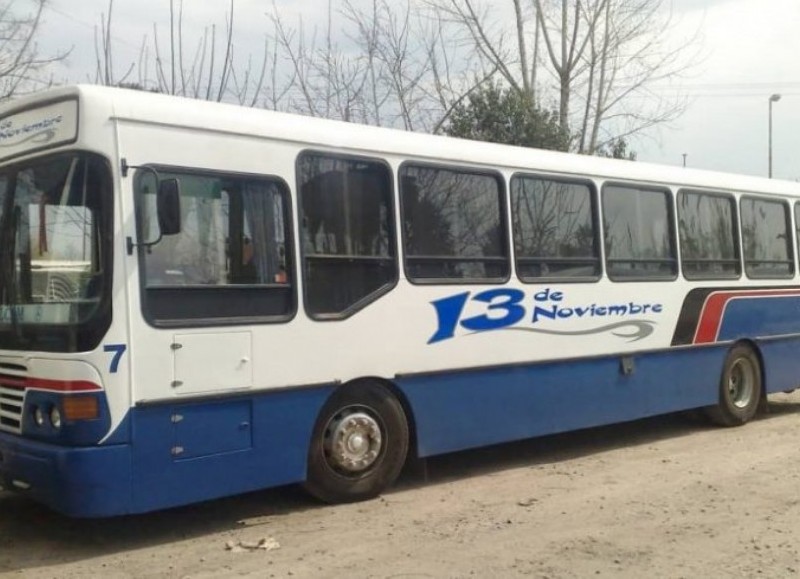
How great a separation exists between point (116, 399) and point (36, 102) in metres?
2.09

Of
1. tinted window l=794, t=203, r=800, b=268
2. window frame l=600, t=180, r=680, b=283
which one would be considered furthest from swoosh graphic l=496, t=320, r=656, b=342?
tinted window l=794, t=203, r=800, b=268

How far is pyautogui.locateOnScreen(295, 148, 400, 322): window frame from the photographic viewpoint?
6.39m

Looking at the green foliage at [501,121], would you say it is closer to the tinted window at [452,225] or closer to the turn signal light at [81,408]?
the tinted window at [452,225]

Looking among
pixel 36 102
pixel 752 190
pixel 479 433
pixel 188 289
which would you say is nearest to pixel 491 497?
pixel 479 433

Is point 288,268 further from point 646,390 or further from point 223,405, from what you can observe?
point 646,390

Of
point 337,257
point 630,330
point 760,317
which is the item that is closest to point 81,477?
point 337,257

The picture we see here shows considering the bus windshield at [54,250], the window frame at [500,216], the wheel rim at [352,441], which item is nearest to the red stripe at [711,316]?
the window frame at [500,216]

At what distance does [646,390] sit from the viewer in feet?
29.6

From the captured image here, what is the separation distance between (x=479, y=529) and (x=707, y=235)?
17.4 feet

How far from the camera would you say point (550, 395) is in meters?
8.05

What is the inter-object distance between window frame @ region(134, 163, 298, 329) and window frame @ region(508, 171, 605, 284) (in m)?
2.31

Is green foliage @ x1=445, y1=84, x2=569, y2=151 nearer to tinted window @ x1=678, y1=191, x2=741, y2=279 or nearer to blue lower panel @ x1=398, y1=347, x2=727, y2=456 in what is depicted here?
tinted window @ x1=678, y1=191, x2=741, y2=279

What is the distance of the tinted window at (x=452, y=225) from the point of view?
7.11m

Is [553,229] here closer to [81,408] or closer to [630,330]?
[630,330]
